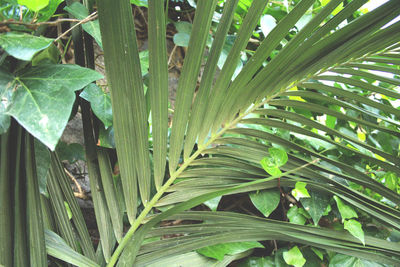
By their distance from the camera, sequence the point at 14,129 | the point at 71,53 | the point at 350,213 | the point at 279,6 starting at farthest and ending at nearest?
the point at 279,6 → the point at 71,53 → the point at 350,213 → the point at 14,129

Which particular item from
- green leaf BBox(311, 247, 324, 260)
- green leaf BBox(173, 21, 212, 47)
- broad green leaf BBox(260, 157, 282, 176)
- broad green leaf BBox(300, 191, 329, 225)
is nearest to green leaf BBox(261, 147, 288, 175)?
broad green leaf BBox(260, 157, 282, 176)

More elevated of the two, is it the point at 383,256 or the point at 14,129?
the point at 14,129

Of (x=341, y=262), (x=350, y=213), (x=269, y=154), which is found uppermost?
(x=269, y=154)

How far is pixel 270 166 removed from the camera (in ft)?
2.09

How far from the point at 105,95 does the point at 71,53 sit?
451 millimetres

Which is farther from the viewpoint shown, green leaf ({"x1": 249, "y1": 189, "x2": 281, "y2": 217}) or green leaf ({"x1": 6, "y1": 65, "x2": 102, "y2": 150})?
green leaf ({"x1": 249, "y1": 189, "x2": 281, "y2": 217})

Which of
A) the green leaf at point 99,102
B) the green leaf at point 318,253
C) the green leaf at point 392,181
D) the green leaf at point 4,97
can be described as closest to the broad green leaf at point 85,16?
Result: the green leaf at point 99,102

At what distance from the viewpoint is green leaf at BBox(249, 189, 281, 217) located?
819 mm

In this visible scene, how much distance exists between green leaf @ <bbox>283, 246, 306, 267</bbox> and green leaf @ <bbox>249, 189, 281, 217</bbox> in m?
0.12

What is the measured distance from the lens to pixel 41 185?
56cm

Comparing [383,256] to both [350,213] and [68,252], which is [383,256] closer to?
[350,213]

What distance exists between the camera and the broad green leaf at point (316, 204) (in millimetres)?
829

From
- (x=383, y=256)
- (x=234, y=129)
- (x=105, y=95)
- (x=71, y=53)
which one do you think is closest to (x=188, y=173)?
(x=234, y=129)

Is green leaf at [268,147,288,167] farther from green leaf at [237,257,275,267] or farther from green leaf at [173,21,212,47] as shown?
green leaf at [173,21,212,47]
